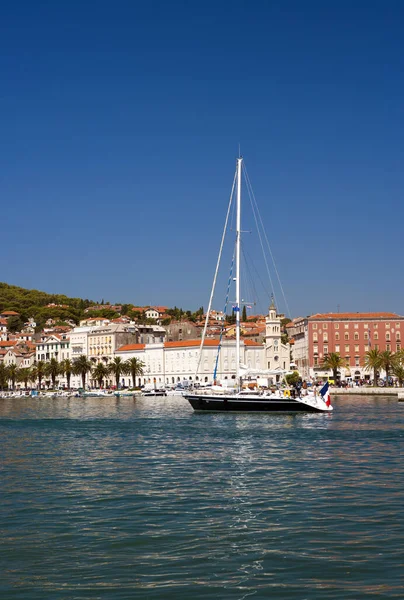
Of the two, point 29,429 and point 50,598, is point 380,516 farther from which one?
point 29,429

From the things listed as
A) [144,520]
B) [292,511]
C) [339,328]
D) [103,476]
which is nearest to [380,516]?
[292,511]

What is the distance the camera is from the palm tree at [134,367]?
146125mm

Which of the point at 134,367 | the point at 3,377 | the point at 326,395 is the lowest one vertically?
the point at 326,395

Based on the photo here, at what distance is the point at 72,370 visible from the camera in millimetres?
155000

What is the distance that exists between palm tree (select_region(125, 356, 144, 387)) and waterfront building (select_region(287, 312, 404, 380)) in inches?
1178

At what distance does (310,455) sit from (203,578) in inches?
692

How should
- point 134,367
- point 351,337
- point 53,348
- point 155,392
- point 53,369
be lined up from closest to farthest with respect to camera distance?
point 155,392 → point 351,337 → point 134,367 → point 53,369 → point 53,348

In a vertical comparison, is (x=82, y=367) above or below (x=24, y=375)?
above

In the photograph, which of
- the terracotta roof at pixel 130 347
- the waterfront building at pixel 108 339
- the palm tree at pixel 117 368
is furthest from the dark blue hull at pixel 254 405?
the waterfront building at pixel 108 339

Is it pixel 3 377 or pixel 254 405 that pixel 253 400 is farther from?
pixel 3 377

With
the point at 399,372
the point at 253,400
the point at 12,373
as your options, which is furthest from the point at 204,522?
the point at 12,373

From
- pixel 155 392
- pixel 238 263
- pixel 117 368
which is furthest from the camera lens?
pixel 117 368

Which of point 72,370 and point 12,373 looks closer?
point 72,370

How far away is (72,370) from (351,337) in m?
51.3
